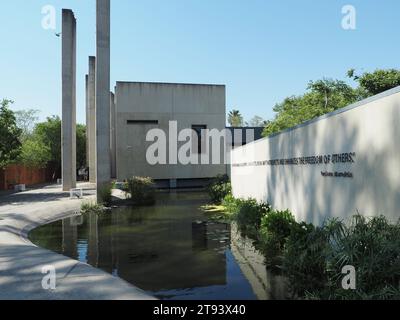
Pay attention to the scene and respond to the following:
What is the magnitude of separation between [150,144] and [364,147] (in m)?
32.1

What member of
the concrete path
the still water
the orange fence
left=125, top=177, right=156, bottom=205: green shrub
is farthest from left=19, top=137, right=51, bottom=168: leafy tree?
the concrete path

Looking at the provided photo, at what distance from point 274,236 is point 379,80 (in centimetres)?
2476

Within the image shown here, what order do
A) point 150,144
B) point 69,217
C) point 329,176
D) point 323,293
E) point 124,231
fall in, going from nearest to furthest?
1. point 323,293
2. point 329,176
3. point 124,231
4. point 69,217
5. point 150,144

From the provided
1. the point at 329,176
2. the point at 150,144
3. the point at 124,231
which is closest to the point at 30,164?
the point at 150,144

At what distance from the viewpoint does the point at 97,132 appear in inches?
861

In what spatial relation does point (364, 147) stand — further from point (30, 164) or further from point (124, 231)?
point (30, 164)

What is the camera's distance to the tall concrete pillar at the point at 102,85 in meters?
21.8

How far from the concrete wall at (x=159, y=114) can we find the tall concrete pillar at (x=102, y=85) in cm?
1521

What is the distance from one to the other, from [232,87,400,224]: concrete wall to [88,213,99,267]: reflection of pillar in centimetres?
488

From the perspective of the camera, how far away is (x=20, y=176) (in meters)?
36.8

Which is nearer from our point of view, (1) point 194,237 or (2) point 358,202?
(2) point 358,202

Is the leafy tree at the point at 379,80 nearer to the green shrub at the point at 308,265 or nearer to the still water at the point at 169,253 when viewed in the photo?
the still water at the point at 169,253

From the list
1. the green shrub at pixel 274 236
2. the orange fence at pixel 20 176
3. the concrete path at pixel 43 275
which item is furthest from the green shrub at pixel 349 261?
the orange fence at pixel 20 176

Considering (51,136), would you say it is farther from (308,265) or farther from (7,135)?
(308,265)
